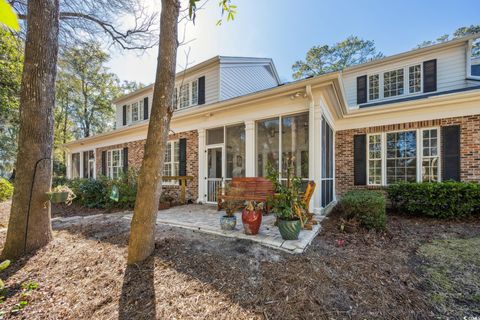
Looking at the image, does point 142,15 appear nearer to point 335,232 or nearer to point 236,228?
point 236,228

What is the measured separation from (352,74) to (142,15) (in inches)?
350

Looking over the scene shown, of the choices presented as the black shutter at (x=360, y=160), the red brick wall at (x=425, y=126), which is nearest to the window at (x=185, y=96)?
the red brick wall at (x=425, y=126)

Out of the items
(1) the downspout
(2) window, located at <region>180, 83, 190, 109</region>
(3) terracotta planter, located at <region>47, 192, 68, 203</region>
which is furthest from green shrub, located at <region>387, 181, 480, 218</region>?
(2) window, located at <region>180, 83, 190, 109</region>

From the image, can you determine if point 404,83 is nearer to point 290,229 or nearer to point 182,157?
point 290,229

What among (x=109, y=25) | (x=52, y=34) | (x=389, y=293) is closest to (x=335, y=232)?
(x=389, y=293)

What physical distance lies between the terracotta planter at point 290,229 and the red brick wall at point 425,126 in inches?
206

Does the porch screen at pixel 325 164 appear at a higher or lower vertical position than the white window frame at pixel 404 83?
lower

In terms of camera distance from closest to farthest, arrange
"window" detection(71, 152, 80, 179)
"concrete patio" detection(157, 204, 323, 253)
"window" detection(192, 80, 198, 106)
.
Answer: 1. "concrete patio" detection(157, 204, 323, 253)
2. "window" detection(192, 80, 198, 106)
3. "window" detection(71, 152, 80, 179)

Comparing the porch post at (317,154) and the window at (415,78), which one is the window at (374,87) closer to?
the window at (415,78)

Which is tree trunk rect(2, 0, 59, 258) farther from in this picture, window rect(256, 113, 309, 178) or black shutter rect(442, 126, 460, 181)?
black shutter rect(442, 126, 460, 181)

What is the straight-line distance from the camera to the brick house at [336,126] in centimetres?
586

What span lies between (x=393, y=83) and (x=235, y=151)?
7.58 m

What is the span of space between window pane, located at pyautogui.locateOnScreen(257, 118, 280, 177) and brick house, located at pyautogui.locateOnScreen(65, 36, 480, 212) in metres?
0.03

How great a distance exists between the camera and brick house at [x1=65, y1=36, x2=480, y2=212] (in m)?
5.86
